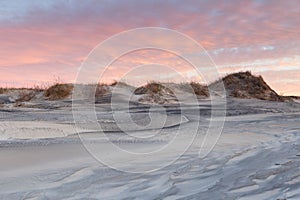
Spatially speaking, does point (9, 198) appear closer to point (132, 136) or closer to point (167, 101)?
point (132, 136)

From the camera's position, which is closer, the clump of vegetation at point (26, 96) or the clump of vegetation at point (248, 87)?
the clump of vegetation at point (248, 87)

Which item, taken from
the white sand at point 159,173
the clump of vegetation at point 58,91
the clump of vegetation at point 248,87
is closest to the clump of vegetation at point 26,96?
the clump of vegetation at point 58,91

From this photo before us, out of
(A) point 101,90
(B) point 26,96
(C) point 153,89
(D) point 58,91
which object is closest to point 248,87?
(C) point 153,89

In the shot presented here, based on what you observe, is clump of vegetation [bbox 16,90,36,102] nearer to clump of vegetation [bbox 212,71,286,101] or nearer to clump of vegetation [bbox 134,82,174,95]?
clump of vegetation [bbox 134,82,174,95]

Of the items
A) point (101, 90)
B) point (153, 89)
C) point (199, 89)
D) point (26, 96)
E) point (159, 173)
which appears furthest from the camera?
point (26, 96)

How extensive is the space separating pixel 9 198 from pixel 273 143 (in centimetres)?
375

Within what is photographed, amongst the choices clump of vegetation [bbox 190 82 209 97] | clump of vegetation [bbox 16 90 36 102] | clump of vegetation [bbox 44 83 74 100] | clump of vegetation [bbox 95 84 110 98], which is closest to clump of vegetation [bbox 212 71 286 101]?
clump of vegetation [bbox 190 82 209 97]

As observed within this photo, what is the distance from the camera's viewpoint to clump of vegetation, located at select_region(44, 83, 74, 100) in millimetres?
18766

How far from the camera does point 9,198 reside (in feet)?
9.99

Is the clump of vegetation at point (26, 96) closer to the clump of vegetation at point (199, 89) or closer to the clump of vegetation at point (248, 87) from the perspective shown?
the clump of vegetation at point (199, 89)

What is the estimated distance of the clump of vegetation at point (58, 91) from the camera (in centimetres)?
1877

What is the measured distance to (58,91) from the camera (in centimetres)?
1928

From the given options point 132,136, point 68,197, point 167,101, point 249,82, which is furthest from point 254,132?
point 249,82

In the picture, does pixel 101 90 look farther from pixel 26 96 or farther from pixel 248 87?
pixel 248 87
